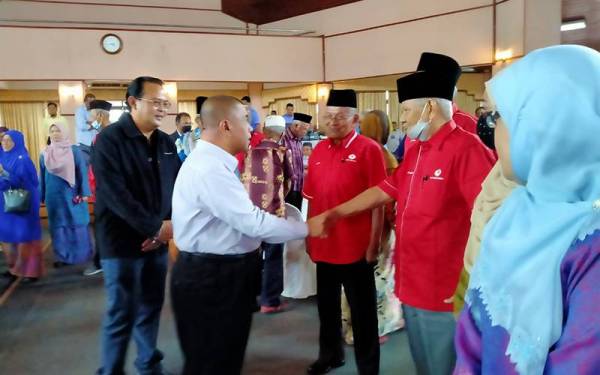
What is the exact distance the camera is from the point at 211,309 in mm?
1924

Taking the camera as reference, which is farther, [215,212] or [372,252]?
[372,252]

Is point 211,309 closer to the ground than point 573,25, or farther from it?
closer to the ground

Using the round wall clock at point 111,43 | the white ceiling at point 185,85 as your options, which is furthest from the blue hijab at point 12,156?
the white ceiling at point 185,85

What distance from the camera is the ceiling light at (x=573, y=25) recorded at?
6.34 meters

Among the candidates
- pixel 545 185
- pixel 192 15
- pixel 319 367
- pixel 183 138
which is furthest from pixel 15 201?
pixel 192 15

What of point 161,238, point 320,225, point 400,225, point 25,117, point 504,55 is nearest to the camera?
point 400,225

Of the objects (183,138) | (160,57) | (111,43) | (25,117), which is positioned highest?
(111,43)

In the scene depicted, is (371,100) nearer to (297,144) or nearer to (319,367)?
(297,144)

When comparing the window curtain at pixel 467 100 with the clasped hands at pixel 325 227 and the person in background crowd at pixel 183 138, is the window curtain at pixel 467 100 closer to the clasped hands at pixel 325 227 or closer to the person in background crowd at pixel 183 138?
the person in background crowd at pixel 183 138

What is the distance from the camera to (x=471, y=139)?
1697 mm

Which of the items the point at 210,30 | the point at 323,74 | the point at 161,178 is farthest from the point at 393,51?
the point at 161,178

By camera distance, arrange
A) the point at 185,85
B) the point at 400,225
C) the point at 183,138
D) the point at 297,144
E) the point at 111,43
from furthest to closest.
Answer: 1. the point at 185,85
2. the point at 111,43
3. the point at 183,138
4. the point at 297,144
5. the point at 400,225

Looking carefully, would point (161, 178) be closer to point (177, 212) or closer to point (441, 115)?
point (177, 212)

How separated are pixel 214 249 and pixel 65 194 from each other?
3.47m
